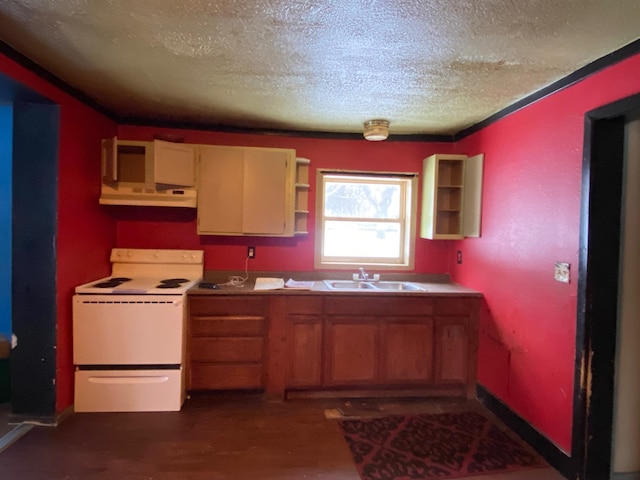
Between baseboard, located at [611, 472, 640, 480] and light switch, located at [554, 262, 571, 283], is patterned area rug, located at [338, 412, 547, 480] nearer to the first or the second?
baseboard, located at [611, 472, 640, 480]

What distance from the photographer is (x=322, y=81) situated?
2.31 m

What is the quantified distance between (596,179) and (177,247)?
3157 mm

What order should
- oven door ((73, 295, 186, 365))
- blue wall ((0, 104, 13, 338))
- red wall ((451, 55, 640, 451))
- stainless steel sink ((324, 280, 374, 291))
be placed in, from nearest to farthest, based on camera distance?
red wall ((451, 55, 640, 451)), oven door ((73, 295, 186, 365)), blue wall ((0, 104, 13, 338)), stainless steel sink ((324, 280, 374, 291))

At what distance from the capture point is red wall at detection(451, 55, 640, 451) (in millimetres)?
2131

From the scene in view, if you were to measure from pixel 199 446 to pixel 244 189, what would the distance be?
1948 millimetres

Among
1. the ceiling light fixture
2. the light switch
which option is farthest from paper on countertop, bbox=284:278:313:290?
the light switch

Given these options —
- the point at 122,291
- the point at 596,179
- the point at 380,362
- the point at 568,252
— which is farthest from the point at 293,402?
the point at 596,179

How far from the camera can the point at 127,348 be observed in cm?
271

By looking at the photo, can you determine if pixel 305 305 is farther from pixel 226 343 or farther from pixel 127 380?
pixel 127 380

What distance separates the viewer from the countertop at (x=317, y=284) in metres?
2.98

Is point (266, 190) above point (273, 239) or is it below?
above

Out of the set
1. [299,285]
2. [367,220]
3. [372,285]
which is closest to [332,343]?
[299,285]

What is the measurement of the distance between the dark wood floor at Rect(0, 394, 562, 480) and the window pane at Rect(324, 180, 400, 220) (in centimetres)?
174

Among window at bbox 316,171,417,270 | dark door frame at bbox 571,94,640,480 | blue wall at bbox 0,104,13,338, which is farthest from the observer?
window at bbox 316,171,417,270
